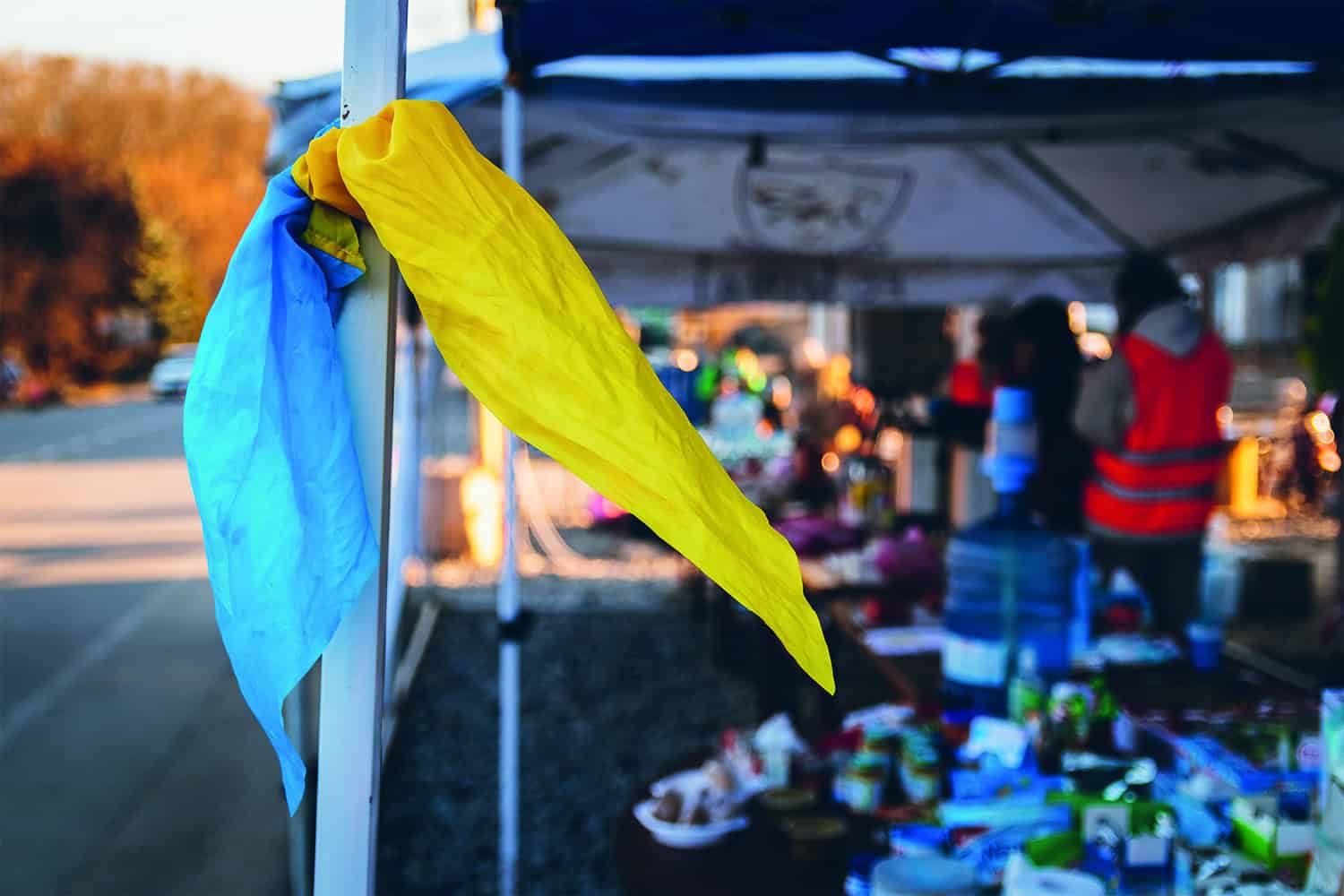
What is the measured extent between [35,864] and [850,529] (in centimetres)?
352

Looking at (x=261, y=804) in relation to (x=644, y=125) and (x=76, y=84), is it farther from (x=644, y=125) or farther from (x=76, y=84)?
(x=76, y=84)

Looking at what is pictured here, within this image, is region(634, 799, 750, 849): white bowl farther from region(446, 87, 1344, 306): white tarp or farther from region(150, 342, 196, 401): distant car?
region(446, 87, 1344, 306): white tarp

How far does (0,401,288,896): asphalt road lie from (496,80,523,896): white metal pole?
1168 millimetres

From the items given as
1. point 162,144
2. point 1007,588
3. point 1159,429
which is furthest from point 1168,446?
point 162,144

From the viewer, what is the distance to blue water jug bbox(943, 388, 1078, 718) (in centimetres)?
288

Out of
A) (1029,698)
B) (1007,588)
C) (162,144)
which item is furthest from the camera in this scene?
(162,144)

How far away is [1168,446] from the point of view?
416cm

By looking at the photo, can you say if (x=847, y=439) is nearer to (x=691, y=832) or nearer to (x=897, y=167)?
(x=897, y=167)

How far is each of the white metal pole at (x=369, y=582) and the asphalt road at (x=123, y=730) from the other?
120 inches

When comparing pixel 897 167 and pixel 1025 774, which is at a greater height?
pixel 897 167

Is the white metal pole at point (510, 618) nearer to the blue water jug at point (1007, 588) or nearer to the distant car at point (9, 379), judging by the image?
the blue water jug at point (1007, 588)

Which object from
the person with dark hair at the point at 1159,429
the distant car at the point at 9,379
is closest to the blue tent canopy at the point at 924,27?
the person with dark hair at the point at 1159,429

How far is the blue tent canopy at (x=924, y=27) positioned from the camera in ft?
9.05

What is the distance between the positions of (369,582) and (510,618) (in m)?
1.95
